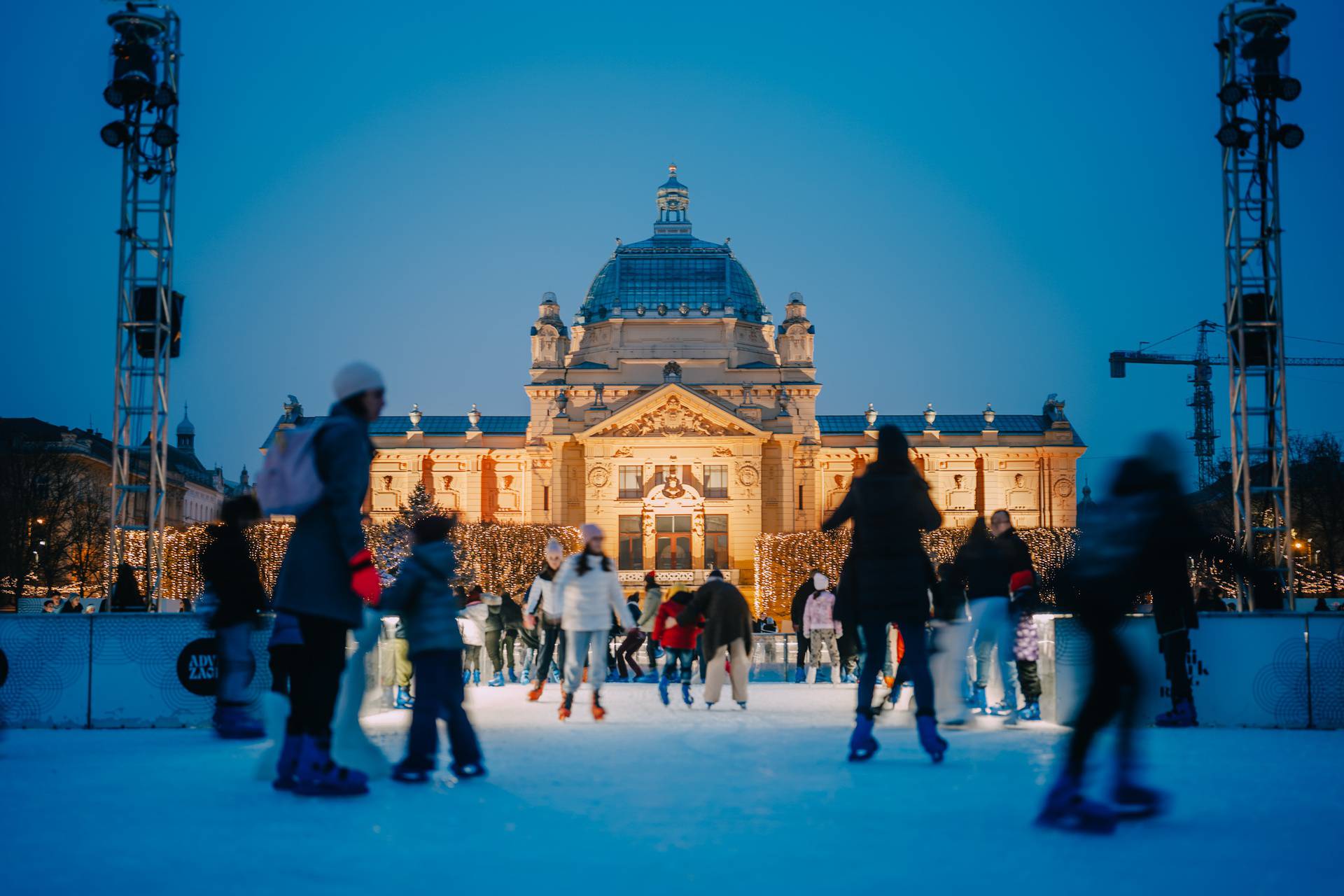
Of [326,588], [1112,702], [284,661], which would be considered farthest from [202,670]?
[1112,702]

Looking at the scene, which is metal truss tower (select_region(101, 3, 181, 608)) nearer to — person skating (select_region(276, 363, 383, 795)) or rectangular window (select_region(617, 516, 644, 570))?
person skating (select_region(276, 363, 383, 795))

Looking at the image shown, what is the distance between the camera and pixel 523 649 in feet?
88.3

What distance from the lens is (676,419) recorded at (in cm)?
7519

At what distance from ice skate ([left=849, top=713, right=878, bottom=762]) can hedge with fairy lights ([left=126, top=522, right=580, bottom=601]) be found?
49594 millimetres

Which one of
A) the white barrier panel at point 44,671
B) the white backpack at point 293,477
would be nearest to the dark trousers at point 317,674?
the white backpack at point 293,477

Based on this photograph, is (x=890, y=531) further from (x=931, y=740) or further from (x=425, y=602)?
(x=425, y=602)

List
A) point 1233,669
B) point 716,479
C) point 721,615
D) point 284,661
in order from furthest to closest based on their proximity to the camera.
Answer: point 716,479
point 721,615
point 1233,669
point 284,661

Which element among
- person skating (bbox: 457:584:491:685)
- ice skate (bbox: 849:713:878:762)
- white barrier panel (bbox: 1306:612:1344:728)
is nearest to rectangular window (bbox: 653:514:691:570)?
person skating (bbox: 457:584:491:685)

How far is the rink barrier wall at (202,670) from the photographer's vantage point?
41.4ft

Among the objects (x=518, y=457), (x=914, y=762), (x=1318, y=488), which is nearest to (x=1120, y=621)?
(x=914, y=762)

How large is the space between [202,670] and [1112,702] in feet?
29.5

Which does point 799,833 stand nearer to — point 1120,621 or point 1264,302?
point 1120,621

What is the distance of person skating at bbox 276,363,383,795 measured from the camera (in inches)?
274

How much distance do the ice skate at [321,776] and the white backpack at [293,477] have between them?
1.19 meters
